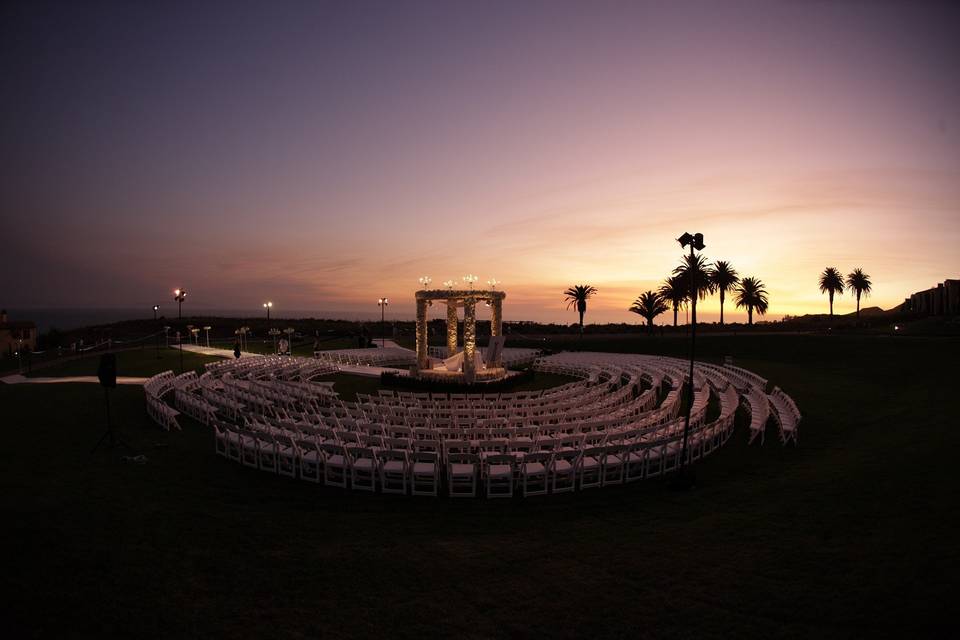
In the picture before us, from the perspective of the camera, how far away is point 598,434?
1230 centimetres

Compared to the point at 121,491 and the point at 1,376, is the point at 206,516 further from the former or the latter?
the point at 1,376

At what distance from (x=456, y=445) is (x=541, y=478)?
2234 mm

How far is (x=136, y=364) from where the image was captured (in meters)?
33.0

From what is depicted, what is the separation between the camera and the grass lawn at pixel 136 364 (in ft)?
92.5

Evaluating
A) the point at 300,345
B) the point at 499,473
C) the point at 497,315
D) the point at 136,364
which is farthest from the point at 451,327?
the point at 300,345

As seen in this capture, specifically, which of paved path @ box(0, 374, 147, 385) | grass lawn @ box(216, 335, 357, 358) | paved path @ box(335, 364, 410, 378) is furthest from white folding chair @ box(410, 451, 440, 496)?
grass lawn @ box(216, 335, 357, 358)

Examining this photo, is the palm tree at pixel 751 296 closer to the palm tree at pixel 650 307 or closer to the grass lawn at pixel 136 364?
the palm tree at pixel 650 307

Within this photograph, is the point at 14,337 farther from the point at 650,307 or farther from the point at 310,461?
the point at 650,307

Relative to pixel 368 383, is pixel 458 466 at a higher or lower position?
higher

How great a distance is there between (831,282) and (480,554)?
260ft

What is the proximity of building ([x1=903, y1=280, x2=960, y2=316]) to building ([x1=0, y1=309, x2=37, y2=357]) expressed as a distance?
3507 inches

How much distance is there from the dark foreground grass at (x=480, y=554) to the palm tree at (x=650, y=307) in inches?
1857

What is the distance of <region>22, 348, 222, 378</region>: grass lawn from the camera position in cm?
2819

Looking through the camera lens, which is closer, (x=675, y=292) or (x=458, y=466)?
(x=458, y=466)
